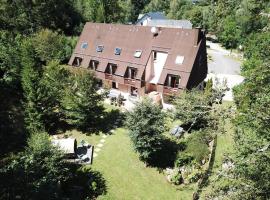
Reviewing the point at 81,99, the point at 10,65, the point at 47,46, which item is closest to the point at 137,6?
the point at 47,46

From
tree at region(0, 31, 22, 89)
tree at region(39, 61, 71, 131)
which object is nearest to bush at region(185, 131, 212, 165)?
tree at region(39, 61, 71, 131)

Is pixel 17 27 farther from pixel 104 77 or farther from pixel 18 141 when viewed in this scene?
pixel 18 141

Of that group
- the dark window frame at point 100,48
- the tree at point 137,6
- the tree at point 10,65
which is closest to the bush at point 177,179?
the tree at point 10,65

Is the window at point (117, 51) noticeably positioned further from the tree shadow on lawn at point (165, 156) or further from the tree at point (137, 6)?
the tree at point (137, 6)

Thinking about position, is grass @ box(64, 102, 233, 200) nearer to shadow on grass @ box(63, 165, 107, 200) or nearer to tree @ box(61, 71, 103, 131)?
shadow on grass @ box(63, 165, 107, 200)

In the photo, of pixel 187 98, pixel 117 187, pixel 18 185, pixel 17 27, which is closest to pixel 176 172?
pixel 117 187
